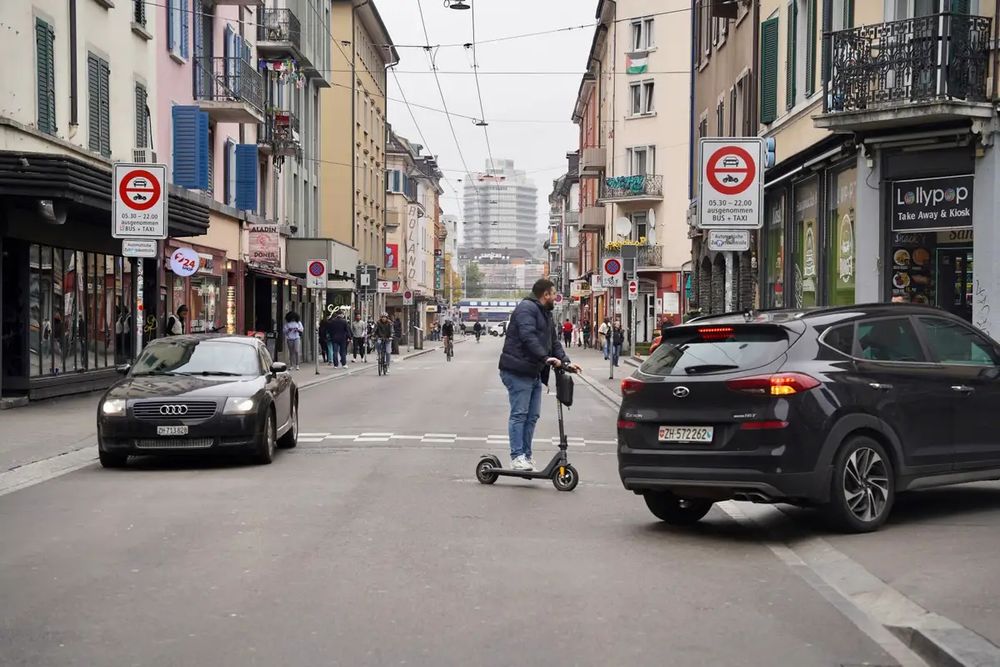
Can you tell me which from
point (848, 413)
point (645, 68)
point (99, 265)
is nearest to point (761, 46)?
point (99, 265)

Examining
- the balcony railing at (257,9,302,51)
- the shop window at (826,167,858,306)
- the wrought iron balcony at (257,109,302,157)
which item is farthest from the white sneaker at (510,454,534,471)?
the balcony railing at (257,9,302,51)

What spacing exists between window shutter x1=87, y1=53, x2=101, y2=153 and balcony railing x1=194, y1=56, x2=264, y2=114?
26.9 feet

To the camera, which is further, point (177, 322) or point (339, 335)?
point (339, 335)

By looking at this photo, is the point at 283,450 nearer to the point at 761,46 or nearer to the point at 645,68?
the point at 761,46

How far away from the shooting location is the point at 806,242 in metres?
24.1

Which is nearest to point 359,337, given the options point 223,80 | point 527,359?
point 223,80

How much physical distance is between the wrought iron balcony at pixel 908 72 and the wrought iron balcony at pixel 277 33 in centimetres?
2697

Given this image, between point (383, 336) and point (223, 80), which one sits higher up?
point (223, 80)

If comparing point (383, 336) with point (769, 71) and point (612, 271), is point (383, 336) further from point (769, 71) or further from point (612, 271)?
point (769, 71)

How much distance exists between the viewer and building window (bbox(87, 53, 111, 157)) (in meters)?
25.6

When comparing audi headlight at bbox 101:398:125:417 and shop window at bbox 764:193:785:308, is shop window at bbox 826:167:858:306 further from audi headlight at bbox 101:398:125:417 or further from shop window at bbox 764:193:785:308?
audi headlight at bbox 101:398:125:417

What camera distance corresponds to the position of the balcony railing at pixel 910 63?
17.3 metres

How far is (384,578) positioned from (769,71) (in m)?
20.1

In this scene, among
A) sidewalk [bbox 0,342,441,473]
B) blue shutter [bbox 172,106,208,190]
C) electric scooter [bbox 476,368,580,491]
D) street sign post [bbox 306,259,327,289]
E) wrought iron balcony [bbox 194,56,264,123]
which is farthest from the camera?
street sign post [bbox 306,259,327,289]
